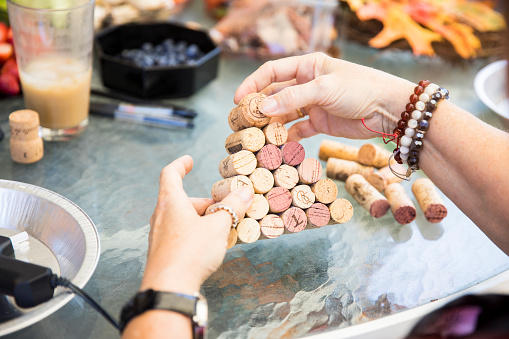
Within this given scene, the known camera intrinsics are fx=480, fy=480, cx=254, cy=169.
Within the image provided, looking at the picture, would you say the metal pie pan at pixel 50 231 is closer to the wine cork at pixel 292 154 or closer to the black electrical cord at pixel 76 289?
the black electrical cord at pixel 76 289

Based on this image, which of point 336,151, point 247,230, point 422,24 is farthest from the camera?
point 422,24

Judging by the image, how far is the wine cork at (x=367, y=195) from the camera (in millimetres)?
961

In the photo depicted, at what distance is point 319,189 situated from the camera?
82 cm

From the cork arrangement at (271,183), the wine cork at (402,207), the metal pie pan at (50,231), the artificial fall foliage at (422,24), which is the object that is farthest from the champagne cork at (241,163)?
the artificial fall foliage at (422,24)

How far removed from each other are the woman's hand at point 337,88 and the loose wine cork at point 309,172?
96 mm

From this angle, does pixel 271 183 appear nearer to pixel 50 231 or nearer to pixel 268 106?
pixel 268 106

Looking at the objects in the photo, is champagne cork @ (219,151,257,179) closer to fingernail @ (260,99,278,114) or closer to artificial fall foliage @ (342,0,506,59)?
fingernail @ (260,99,278,114)

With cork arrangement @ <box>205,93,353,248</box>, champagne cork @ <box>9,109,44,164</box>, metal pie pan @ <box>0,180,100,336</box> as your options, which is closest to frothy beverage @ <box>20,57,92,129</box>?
champagne cork @ <box>9,109,44,164</box>

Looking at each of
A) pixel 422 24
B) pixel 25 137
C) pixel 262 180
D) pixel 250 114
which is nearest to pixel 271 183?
pixel 262 180

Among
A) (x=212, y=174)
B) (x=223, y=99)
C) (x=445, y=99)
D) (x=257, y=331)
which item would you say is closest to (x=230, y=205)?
(x=257, y=331)

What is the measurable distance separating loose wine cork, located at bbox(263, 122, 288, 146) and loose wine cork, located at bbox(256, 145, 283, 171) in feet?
0.04

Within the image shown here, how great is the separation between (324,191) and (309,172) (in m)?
0.04

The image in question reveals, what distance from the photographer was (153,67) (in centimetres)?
119

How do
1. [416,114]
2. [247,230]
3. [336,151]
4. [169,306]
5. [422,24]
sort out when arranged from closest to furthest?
[169,306] → [247,230] → [416,114] → [336,151] → [422,24]
